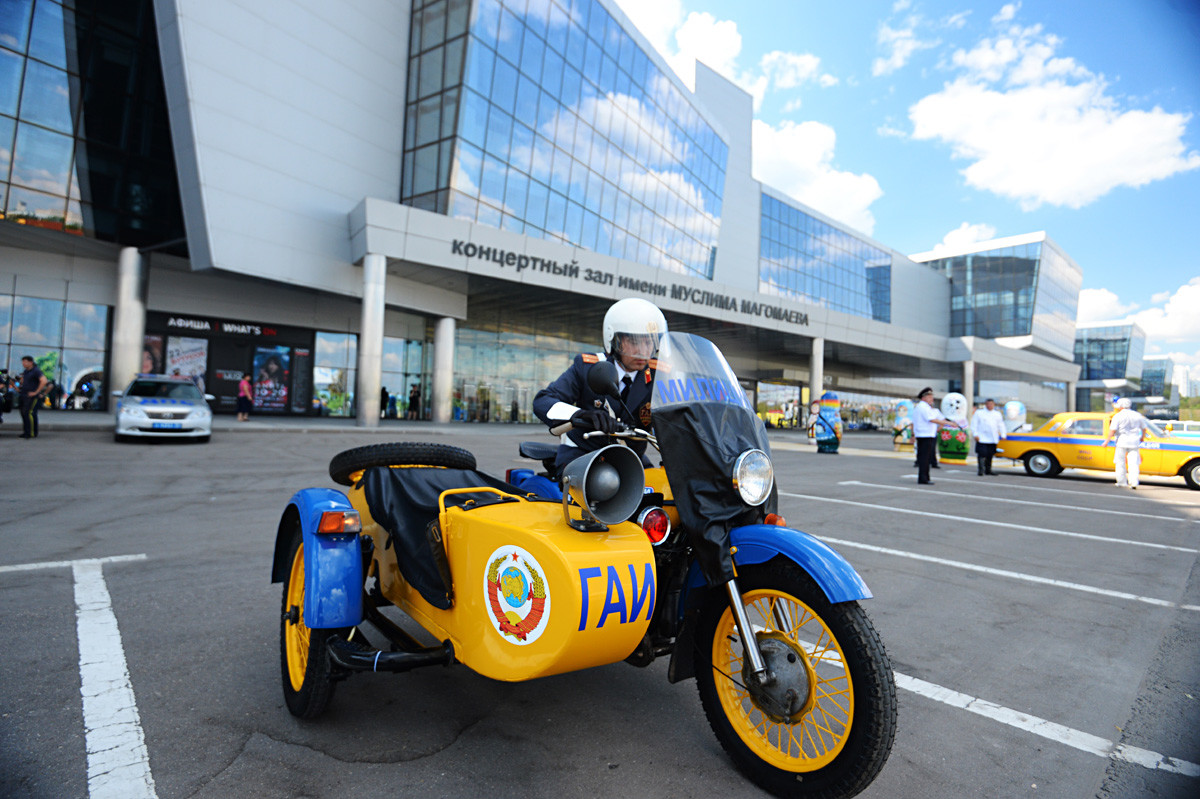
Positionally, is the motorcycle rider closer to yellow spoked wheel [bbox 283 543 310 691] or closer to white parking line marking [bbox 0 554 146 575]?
yellow spoked wheel [bbox 283 543 310 691]

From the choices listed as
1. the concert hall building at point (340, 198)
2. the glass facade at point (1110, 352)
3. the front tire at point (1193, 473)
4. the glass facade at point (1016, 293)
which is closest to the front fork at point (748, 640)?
the front tire at point (1193, 473)

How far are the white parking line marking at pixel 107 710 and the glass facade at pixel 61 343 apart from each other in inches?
924

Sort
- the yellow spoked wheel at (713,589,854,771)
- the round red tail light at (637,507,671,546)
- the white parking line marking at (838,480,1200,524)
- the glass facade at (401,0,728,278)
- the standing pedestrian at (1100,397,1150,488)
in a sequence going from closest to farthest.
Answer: the yellow spoked wheel at (713,589,854,771), the round red tail light at (637,507,671,546), the white parking line marking at (838,480,1200,524), the standing pedestrian at (1100,397,1150,488), the glass facade at (401,0,728,278)

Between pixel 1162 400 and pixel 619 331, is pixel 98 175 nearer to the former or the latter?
pixel 619 331

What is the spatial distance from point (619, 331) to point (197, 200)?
71.1 feet

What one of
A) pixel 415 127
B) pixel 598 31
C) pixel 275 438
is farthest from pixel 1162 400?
pixel 275 438

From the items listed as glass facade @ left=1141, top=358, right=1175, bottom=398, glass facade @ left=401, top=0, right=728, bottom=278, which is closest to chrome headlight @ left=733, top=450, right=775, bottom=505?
glass facade @ left=401, top=0, right=728, bottom=278

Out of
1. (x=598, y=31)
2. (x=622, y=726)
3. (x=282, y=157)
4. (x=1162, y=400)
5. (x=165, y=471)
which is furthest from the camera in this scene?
(x=1162, y=400)

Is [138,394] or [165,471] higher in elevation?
[138,394]

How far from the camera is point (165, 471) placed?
9.49m

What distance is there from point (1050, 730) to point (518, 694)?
2.33 meters

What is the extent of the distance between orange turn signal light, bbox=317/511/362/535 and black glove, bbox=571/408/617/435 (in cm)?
107

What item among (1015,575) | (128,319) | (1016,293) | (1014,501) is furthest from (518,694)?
(1016,293)

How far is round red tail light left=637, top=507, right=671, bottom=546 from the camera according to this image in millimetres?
2221
